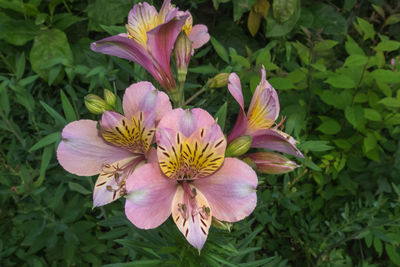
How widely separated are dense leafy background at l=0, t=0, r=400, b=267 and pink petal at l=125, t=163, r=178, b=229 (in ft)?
1.64

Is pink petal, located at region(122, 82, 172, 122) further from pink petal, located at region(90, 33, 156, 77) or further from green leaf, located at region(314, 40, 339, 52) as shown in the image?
green leaf, located at region(314, 40, 339, 52)

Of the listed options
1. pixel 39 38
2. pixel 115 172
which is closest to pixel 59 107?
pixel 39 38

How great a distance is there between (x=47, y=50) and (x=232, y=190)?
189 cm

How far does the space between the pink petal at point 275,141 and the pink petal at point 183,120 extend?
0.53ft

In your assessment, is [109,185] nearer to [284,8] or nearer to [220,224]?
[220,224]

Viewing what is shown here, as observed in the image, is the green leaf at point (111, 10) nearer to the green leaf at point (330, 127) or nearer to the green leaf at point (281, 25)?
the green leaf at point (281, 25)

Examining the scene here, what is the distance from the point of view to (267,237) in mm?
2092

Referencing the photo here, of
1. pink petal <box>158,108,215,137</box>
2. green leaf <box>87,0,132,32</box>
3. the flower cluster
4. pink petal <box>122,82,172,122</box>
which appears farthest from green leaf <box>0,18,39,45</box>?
pink petal <box>158,108,215,137</box>

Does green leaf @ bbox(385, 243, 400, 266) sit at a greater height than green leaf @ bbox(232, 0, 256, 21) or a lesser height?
lesser

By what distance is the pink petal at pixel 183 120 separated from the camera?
0.66 meters

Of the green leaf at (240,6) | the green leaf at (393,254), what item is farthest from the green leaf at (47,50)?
the green leaf at (393,254)

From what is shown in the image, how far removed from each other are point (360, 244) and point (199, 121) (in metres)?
1.70

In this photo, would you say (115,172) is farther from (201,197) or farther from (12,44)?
(12,44)

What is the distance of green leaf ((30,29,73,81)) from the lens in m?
2.09
